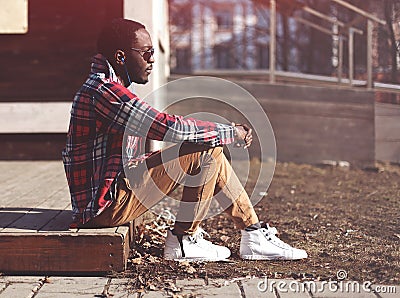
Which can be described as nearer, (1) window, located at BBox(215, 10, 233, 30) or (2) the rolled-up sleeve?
(2) the rolled-up sleeve

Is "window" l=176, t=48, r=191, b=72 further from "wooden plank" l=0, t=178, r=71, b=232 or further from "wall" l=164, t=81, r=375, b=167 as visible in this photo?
"wooden plank" l=0, t=178, r=71, b=232

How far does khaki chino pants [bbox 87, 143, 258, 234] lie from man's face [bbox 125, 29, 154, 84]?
389mm

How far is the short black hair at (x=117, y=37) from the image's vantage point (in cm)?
366

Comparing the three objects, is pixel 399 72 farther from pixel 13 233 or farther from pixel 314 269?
pixel 13 233

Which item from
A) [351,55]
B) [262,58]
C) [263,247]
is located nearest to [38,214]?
[263,247]

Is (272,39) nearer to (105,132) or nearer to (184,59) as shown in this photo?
(105,132)

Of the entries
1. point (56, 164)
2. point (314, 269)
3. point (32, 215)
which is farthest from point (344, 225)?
point (56, 164)

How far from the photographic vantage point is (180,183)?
12.5ft

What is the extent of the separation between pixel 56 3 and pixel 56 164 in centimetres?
173

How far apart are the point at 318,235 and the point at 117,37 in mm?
1861

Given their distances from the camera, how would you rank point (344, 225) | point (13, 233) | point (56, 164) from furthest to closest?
point (56, 164), point (344, 225), point (13, 233)

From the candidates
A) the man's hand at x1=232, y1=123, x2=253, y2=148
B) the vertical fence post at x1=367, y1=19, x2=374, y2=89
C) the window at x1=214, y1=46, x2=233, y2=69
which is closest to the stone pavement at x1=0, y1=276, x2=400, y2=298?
the man's hand at x1=232, y1=123, x2=253, y2=148

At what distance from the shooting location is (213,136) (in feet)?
12.0

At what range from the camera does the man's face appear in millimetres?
3668
